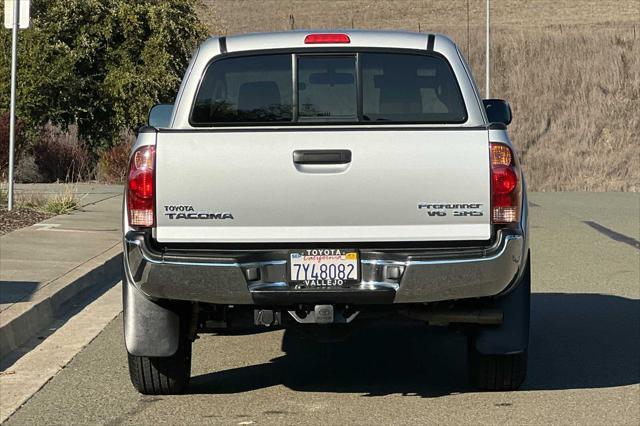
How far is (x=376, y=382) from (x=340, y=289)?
142 cm

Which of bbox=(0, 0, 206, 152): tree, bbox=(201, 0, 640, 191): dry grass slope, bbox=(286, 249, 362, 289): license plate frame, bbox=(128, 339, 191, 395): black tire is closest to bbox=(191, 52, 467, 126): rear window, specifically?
bbox=(286, 249, 362, 289): license plate frame

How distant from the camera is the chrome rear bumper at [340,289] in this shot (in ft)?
22.4

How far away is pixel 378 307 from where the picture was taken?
7145mm

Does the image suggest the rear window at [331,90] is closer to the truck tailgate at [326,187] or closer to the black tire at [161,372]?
the truck tailgate at [326,187]

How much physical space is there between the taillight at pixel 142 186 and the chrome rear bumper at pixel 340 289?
0.10 m

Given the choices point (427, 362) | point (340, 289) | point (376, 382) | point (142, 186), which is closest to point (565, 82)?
point (427, 362)

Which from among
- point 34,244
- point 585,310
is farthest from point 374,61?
point 34,244

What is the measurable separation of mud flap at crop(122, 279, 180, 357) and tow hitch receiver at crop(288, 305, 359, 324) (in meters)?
0.69

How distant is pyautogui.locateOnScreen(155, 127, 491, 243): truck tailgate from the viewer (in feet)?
22.4

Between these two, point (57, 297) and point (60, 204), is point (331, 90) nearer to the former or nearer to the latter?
point (57, 297)

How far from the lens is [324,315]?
6.98 metres

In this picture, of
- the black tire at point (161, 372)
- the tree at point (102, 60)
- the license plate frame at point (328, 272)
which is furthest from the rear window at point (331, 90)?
the tree at point (102, 60)

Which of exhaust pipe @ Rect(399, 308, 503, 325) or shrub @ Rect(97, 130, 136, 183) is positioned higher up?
shrub @ Rect(97, 130, 136, 183)

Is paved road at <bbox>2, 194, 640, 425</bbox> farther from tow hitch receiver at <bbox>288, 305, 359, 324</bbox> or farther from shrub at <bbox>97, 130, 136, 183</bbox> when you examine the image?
shrub at <bbox>97, 130, 136, 183</bbox>
